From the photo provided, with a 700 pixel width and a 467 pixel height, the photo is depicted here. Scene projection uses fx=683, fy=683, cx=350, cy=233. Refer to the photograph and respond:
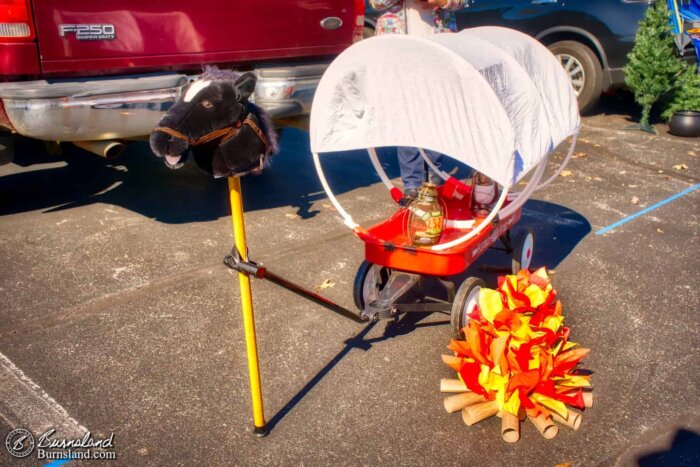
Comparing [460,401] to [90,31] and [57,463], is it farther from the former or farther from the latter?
[90,31]

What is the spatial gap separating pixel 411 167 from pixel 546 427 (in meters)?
2.72

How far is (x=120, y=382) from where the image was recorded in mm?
3527

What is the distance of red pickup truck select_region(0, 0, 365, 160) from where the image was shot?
4.57 meters

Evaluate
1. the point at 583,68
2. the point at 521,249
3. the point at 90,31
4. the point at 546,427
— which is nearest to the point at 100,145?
the point at 90,31

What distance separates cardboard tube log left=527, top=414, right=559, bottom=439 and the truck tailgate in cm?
380

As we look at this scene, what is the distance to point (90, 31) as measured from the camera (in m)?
4.81

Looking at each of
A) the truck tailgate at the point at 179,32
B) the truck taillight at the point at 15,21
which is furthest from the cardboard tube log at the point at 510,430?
the truck taillight at the point at 15,21

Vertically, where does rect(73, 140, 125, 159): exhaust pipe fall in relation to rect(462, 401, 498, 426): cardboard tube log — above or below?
above

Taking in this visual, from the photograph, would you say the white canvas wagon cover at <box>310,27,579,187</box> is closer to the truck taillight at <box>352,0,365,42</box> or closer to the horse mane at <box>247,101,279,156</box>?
the horse mane at <box>247,101,279,156</box>

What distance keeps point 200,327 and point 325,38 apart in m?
3.30

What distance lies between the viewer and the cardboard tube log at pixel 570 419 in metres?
3.27

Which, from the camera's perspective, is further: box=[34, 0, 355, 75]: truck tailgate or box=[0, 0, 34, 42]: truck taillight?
box=[34, 0, 355, 75]: truck tailgate

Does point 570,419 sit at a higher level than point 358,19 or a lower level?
lower

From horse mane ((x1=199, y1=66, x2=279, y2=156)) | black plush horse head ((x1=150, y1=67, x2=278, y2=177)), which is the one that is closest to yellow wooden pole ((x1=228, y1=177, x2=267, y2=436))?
black plush horse head ((x1=150, y1=67, x2=278, y2=177))
